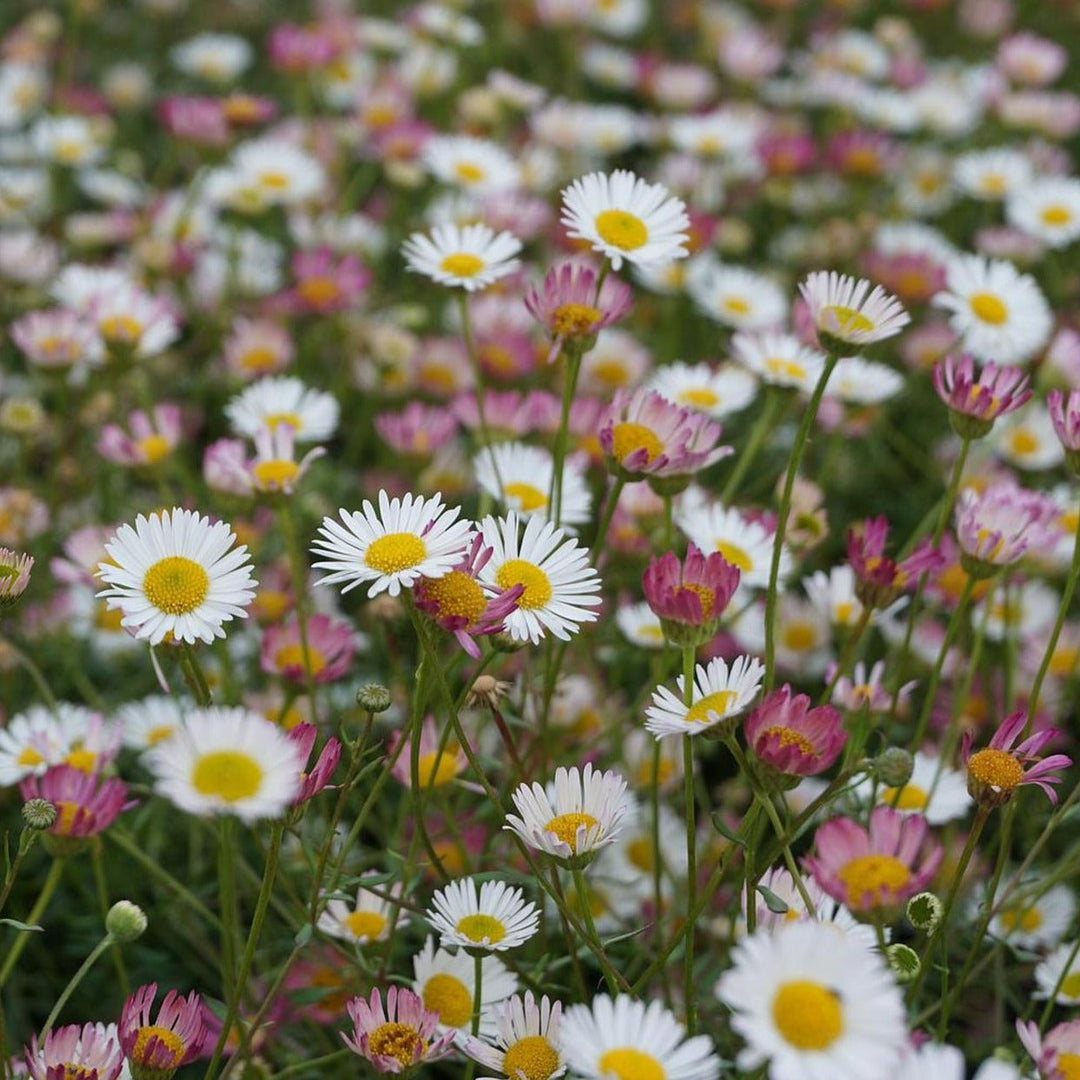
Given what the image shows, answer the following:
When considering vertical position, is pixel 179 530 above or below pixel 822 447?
below

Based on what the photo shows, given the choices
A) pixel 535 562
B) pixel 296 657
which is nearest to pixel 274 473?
pixel 296 657

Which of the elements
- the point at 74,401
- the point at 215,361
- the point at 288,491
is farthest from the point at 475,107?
the point at 288,491

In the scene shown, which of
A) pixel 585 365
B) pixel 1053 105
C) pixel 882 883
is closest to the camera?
pixel 882 883

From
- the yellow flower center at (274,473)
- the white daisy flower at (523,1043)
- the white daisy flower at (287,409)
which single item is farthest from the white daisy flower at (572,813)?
the white daisy flower at (287,409)

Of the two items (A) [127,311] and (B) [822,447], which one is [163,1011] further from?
(B) [822,447]

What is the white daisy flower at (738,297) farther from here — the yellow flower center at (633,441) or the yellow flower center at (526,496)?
the yellow flower center at (633,441)

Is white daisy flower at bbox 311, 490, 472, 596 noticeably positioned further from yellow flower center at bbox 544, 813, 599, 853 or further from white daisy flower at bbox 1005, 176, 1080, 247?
white daisy flower at bbox 1005, 176, 1080, 247
